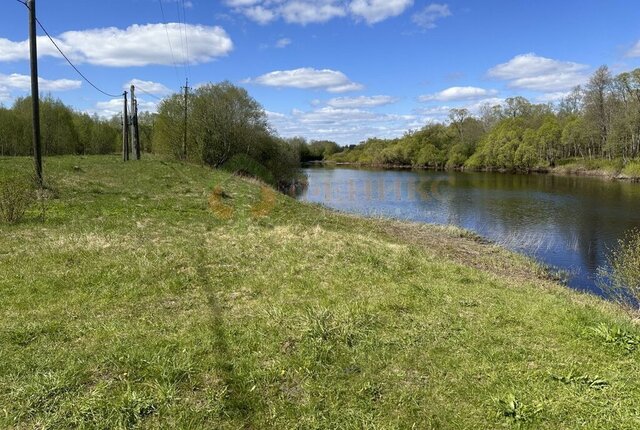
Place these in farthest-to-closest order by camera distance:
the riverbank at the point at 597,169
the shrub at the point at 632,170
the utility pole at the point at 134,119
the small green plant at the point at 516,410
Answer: the riverbank at the point at 597,169 < the shrub at the point at 632,170 < the utility pole at the point at 134,119 < the small green plant at the point at 516,410

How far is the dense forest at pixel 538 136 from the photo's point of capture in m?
56.8

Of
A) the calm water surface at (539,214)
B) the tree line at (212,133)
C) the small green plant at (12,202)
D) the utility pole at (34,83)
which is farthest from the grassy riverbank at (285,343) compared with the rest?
the tree line at (212,133)

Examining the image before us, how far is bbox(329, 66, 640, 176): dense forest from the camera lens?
186 ft

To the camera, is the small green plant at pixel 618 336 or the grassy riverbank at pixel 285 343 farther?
the small green plant at pixel 618 336

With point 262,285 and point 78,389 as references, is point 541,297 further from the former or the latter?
point 78,389

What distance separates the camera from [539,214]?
2683 centimetres

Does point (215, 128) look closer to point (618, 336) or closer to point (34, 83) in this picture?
point (34, 83)

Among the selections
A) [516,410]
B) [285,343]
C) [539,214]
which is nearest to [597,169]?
[539,214]

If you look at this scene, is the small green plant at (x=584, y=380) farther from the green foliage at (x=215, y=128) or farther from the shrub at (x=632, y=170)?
the shrub at (x=632, y=170)

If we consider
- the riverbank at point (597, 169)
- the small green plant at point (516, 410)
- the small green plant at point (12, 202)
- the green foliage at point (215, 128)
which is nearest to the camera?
the small green plant at point (516, 410)

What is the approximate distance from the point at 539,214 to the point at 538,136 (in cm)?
4879

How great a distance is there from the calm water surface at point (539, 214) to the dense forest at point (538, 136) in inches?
766

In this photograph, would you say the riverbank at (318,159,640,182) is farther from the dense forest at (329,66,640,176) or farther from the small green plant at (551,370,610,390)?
the small green plant at (551,370,610,390)

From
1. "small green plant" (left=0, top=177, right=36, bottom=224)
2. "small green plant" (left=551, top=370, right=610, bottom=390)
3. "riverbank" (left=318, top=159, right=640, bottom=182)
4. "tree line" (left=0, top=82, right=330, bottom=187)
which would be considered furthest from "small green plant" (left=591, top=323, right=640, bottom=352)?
"riverbank" (left=318, top=159, right=640, bottom=182)
